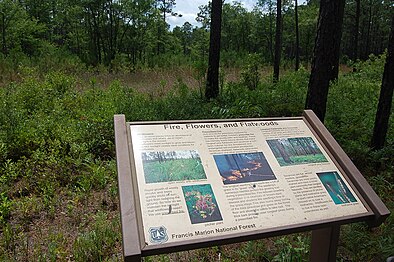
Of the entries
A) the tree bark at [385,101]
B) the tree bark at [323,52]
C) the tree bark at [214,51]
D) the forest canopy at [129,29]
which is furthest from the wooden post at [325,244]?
the forest canopy at [129,29]

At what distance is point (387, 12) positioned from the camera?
3253 cm

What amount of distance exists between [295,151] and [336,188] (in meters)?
0.33

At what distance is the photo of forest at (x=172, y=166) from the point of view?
1.73 meters

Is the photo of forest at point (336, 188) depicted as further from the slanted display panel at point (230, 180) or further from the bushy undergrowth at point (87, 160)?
the bushy undergrowth at point (87, 160)

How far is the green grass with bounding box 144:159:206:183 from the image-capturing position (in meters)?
1.72

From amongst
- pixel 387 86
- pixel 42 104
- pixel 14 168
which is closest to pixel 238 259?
pixel 14 168

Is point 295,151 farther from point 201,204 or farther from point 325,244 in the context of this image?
point 201,204

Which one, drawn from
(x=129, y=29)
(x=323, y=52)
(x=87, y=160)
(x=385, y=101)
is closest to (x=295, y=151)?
(x=323, y=52)

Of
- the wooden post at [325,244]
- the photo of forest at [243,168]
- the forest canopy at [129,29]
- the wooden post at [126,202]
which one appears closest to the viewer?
the wooden post at [126,202]

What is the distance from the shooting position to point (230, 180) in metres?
1.82

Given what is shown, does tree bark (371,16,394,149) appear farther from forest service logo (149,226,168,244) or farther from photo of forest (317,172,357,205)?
forest service logo (149,226,168,244)

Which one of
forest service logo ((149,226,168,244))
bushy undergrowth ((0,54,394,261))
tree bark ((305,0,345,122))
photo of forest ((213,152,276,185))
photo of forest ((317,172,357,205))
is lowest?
bushy undergrowth ((0,54,394,261))

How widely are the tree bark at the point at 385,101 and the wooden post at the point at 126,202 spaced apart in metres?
3.98

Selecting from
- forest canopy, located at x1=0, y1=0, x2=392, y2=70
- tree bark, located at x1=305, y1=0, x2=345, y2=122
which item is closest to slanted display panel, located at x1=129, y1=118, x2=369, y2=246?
tree bark, located at x1=305, y1=0, x2=345, y2=122
